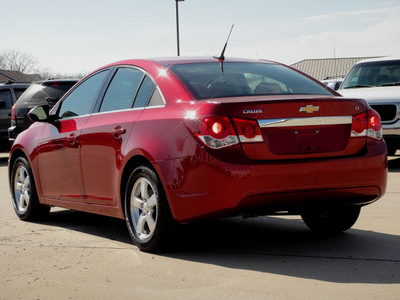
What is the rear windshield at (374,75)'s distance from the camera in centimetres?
1416

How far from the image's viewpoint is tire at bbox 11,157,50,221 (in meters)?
8.12

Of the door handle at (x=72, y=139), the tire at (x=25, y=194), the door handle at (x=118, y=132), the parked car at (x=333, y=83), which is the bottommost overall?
the parked car at (x=333, y=83)

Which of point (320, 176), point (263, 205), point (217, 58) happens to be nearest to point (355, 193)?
point (320, 176)

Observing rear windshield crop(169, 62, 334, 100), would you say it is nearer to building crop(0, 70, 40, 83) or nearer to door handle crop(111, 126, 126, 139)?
door handle crop(111, 126, 126, 139)

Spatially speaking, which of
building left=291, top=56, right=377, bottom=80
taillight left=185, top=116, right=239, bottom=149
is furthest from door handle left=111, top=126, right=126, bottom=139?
building left=291, top=56, right=377, bottom=80

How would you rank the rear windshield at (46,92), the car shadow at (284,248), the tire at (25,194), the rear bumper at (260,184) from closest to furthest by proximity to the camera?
the car shadow at (284,248)
the rear bumper at (260,184)
the tire at (25,194)
the rear windshield at (46,92)

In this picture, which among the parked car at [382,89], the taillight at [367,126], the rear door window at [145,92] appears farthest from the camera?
the parked car at [382,89]

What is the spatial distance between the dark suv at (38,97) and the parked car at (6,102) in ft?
7.64

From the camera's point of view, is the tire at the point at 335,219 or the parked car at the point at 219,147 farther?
the tire at the point at 335,219

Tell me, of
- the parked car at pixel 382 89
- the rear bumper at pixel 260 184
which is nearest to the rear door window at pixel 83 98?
the rear bumper at pixel 260 184

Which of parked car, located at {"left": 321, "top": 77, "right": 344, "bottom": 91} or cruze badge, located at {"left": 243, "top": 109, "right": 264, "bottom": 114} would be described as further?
parked car, located at {"left": 321, "top": 77, "right": 344, "bottom": 91}

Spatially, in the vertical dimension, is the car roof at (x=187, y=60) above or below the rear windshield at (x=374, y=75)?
above

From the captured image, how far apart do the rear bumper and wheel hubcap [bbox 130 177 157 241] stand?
35 centimetres

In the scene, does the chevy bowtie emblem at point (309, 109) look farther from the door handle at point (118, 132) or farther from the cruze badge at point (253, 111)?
the door handle at point (118, 132)
